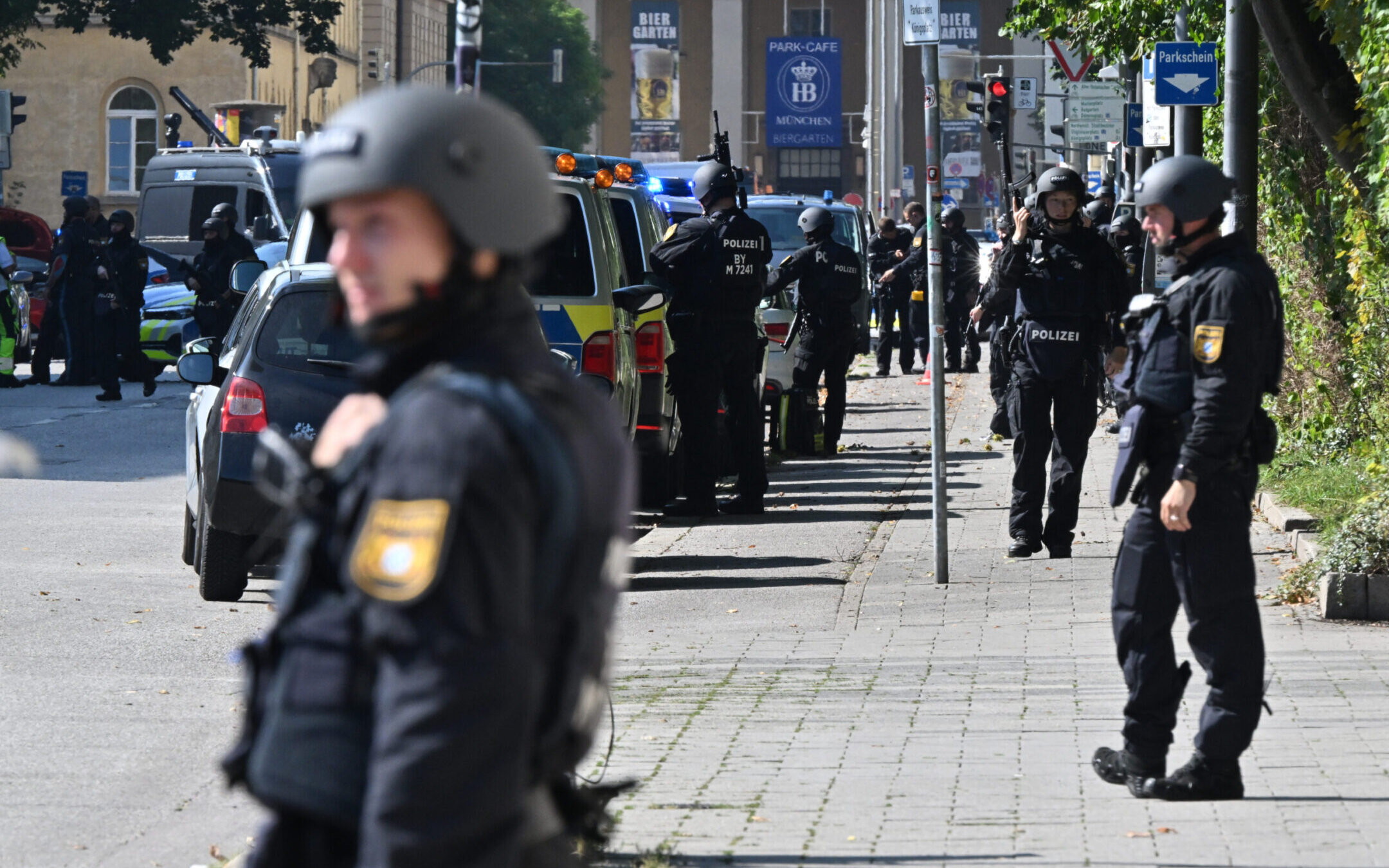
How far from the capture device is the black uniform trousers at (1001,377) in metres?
11.3

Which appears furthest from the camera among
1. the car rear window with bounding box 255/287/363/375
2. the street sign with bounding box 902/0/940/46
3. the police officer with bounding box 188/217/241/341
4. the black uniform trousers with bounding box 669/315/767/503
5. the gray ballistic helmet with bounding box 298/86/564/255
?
the police officer with bounding box 188/217/241/341

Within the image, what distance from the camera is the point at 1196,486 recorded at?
575 centimetres

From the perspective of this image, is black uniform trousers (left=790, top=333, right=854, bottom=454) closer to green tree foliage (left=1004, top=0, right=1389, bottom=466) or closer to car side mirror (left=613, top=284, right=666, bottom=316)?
green tree foliage (left=1004, top=0, right=1389, bottom=466)

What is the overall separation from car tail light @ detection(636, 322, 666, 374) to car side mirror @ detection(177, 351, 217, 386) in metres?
3.18

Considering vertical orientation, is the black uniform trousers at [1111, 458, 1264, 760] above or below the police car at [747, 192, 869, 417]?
below

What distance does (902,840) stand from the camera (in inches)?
211

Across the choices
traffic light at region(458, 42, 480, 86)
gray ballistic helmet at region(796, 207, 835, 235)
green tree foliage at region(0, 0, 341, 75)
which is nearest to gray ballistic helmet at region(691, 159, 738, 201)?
gray ballistic helmet at region(796, 207, 835, 235)

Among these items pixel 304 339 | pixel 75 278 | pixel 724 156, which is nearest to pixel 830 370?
pixel 724 156

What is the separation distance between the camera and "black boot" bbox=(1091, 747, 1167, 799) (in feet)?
19.3

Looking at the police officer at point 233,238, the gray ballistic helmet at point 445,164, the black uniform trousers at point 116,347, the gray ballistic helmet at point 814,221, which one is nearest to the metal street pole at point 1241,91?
the gray ballistic helmet at point 814,221

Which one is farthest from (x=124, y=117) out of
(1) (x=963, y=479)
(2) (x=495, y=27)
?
(1) (x=963, y=479)

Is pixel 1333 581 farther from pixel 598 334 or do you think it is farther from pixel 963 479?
pixel 963 479

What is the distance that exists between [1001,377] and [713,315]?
173cm

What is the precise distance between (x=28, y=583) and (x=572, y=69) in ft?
258
